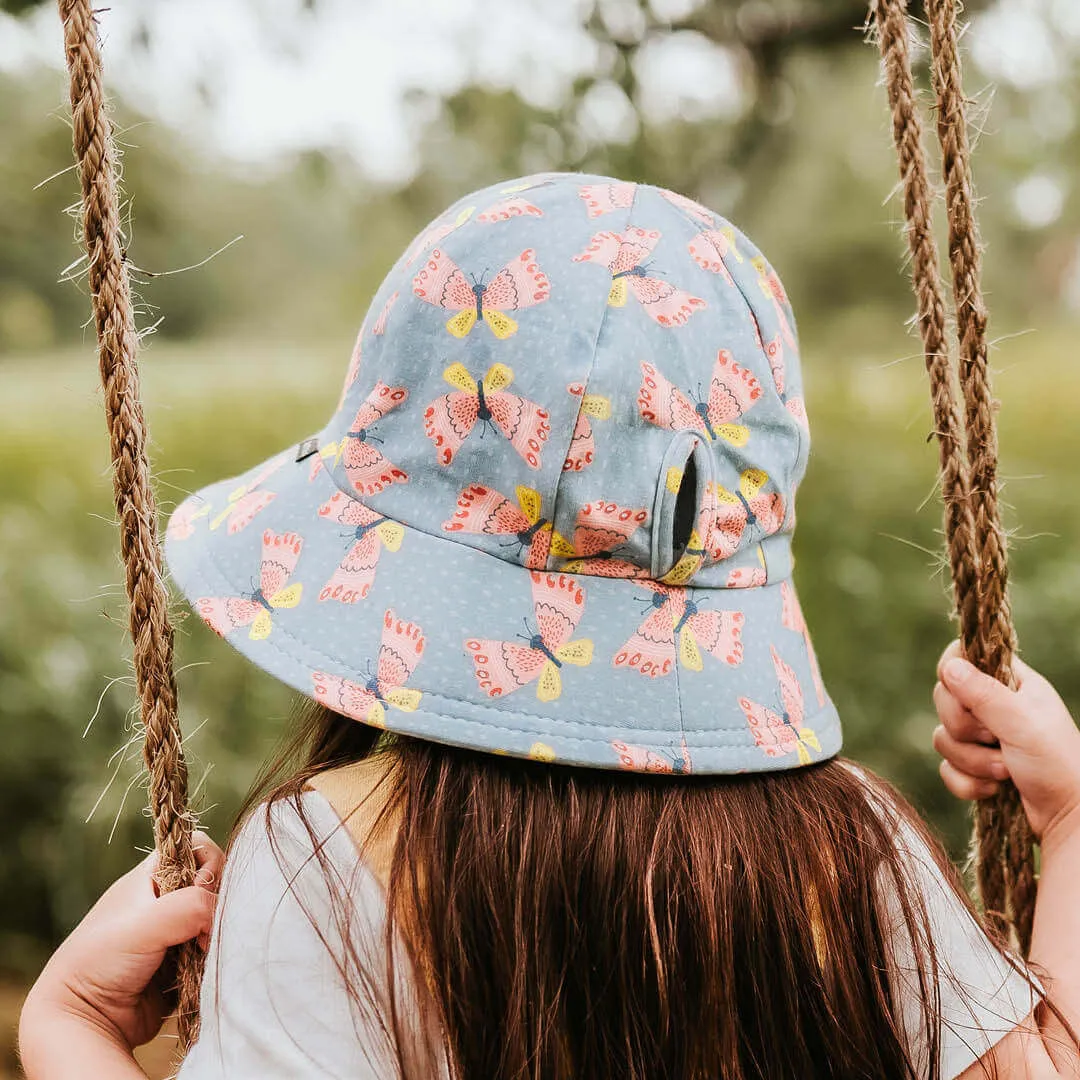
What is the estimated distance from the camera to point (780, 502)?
764mm

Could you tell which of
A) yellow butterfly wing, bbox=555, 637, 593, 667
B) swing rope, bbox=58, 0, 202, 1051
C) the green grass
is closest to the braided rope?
yellow butterfly wing, bbox=555, 637, 593, 667

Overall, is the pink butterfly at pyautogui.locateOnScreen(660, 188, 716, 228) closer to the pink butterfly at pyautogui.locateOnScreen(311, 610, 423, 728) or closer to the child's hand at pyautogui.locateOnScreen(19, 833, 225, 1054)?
the pink butterfly at pyautogui.locateOnScreen(311, 610, 423, 728)

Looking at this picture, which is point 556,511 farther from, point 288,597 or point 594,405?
point 288,597

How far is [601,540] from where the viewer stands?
70cm

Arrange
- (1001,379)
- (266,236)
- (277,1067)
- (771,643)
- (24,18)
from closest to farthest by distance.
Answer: (277,1067)
(771,643)
(24,18)
(1001,379)
(266,236)

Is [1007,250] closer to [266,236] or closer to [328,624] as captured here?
[266,236]

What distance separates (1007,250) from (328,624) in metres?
3.25

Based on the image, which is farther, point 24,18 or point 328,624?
point 24,18

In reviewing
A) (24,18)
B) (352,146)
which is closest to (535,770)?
(24,18)

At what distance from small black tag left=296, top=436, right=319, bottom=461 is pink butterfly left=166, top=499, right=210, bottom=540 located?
0.30ft

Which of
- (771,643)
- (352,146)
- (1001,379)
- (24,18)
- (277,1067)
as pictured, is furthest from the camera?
(1001,379)

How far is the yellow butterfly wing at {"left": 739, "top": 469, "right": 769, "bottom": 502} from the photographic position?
2.41ft

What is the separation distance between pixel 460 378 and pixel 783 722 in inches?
13.0

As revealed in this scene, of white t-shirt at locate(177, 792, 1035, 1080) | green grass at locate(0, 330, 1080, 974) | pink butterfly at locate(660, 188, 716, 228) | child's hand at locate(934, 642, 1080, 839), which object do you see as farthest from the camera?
green grass at locate(0, 330, 1080, 974)
